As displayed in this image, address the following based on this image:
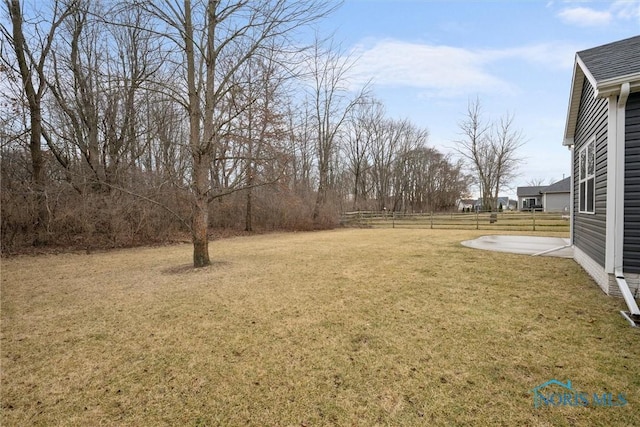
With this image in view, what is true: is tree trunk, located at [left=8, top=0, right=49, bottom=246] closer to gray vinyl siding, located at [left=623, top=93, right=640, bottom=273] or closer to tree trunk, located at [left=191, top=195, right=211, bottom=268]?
tree trunk, located at [left=191, top=195, right=211, bottom=268]

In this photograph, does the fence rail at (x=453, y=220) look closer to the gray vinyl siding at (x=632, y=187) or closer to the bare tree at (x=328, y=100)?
the bare tree at (x=328, y=100)

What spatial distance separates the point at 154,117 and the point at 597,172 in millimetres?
11393

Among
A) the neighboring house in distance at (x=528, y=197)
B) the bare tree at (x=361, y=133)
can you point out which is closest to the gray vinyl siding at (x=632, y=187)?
the bare tree at (x=361, y=133)

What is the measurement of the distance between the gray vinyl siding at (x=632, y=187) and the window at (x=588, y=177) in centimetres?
120

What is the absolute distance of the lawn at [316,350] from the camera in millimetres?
1914

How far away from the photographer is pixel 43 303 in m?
4.21

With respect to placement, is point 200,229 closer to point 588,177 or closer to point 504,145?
point 588,177

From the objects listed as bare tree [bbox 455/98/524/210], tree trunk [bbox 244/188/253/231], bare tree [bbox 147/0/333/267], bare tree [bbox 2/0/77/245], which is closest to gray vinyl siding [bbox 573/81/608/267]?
bare tree [bbox 147/0/333/267]

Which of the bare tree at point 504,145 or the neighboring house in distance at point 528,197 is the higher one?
the bare tree at point 504,145

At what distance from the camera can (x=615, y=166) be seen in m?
3.95

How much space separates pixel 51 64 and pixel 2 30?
1.53 metres

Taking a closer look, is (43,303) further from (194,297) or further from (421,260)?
(421,260)

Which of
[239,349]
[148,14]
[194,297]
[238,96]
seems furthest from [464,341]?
[148,14]

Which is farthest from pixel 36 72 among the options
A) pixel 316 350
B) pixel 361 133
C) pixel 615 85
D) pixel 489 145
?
pixel 489 145
